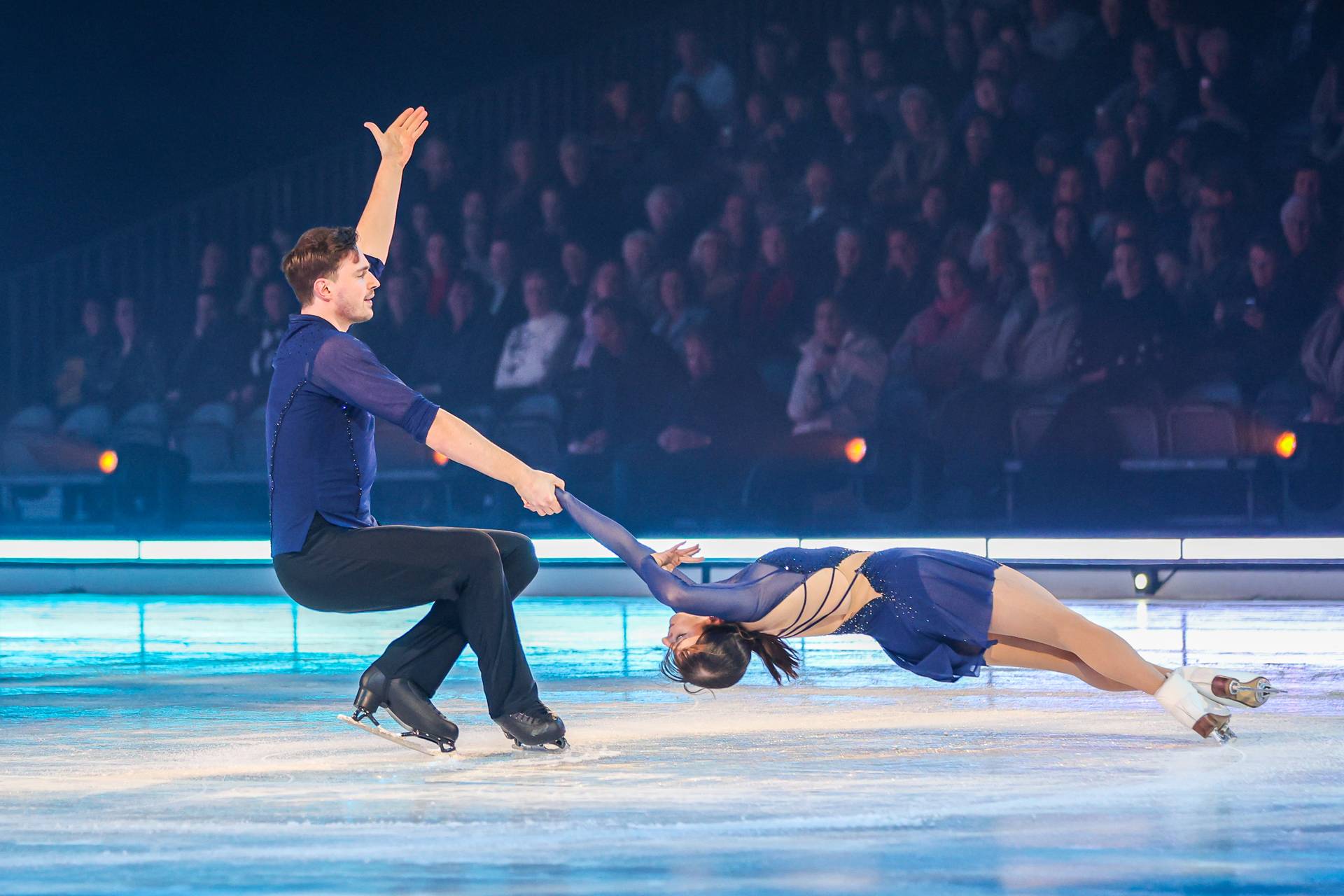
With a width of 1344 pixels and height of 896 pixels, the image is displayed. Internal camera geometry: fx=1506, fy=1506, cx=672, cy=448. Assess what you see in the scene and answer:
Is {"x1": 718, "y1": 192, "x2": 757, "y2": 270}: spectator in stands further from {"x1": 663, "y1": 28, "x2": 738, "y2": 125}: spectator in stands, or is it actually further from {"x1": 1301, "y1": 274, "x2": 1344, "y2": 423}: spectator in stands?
{"x1": 1301, "y1": 274, "x2": 1344, "y2": 423}: spectator in stands

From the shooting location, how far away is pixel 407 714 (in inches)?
123

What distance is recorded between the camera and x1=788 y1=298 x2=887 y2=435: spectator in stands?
7.88m

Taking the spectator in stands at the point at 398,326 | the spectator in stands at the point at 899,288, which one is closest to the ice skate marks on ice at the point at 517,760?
the spectator in stands at the point at 899,288

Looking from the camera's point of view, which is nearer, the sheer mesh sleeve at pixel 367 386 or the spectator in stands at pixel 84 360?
the sheer mesh sleeve at pixel 367 386

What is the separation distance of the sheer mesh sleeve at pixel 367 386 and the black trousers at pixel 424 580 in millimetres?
237

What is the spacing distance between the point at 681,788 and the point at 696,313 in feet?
18.7

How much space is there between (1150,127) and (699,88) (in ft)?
8.20

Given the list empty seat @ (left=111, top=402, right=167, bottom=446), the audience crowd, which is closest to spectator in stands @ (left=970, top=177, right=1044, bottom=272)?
the audience crowd

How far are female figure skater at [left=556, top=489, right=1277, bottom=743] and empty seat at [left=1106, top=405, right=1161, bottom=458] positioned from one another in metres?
4.30

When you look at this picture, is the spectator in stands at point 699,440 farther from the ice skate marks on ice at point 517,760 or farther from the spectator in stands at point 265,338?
the ice skate marks on ice at point 517,760

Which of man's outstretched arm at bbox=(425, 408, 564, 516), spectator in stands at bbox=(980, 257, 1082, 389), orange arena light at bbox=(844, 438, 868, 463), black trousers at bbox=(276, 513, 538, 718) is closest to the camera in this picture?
man's outstretched arm at bbox=(425, 408, 564, 516)

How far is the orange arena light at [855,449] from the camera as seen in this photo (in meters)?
7.79

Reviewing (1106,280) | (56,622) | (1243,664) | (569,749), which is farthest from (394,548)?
(1106,280)

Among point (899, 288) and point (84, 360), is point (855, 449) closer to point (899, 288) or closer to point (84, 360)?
point (899, 288)
